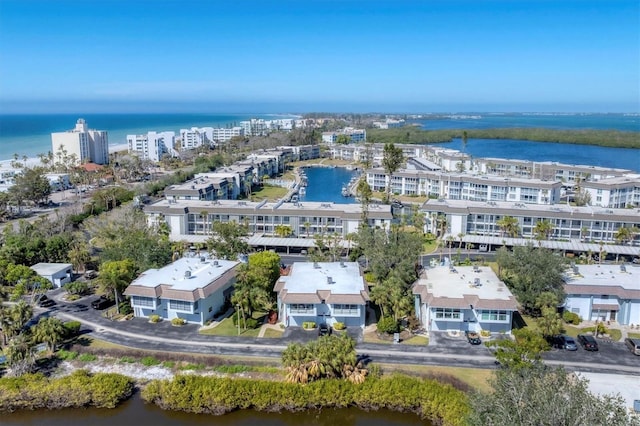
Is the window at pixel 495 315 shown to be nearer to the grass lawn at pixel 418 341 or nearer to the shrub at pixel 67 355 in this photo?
the grass lawn at pixel 418 341

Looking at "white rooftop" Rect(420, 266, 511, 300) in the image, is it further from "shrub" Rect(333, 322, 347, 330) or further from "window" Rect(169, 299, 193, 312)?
"window" Rect(169, 299, 193, 312)

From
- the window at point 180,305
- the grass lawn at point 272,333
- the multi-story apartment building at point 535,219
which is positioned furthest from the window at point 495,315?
the multi-story apartment building at point 535,219

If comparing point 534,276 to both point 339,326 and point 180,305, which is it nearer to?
point 339,326

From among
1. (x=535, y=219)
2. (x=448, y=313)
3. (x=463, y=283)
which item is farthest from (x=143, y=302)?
(x=535, y=219)

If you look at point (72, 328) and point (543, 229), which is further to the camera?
point (543, 229)

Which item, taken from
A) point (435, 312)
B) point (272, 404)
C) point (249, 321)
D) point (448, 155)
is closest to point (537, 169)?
point (448, 155)

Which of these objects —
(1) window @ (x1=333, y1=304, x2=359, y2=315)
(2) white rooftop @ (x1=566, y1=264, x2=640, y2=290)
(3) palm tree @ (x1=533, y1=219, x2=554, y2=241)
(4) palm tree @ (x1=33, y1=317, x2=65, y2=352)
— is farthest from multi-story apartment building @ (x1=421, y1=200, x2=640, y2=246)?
(4) palm tree @ (x1=33, y1=317, x2=65, y2=352)
